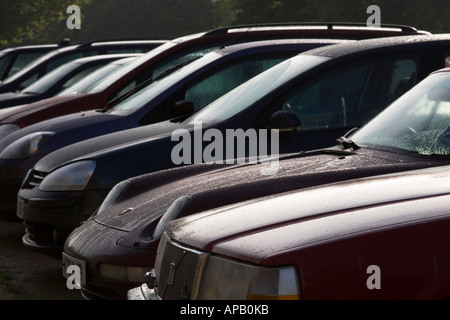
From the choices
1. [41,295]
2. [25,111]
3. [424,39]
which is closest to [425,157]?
[424,39]

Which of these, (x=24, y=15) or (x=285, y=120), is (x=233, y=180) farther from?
(x=24, y=15)

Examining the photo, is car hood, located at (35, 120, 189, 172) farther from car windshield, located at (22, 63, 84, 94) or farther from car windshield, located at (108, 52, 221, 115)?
car windshield, located at (22, 63, 84, 94)

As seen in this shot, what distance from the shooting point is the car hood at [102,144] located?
299 inches

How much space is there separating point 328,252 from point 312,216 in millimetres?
359

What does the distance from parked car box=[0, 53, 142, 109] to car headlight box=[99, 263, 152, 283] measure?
8531 millimetres

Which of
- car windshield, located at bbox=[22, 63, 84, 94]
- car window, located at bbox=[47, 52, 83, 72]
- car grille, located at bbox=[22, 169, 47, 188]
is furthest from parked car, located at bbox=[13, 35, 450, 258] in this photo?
car window, located at bbox=[47, 52, 83, 72]

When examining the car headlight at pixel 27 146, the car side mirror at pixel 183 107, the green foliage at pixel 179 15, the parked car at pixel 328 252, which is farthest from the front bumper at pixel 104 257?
the green foliage at pixel 179 15

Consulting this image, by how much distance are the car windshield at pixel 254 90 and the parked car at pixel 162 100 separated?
0.77 m

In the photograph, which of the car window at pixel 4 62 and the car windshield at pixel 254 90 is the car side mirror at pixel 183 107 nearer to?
the car windshield at pixel 254 90

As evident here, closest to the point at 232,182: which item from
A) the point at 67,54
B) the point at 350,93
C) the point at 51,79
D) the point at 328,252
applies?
the point at 350,93

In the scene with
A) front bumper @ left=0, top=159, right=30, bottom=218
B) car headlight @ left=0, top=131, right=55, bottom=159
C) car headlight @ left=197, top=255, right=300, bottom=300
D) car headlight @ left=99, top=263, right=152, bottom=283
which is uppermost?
car headlight @ left=197, top=255, right=300, bottom=300

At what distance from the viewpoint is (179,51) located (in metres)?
10.6

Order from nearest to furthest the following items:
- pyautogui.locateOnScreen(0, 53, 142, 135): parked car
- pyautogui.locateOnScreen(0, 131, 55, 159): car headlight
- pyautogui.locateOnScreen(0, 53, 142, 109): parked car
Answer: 1. pyautogui.locateOnScreen(0, 131, 55, 159): car headlight
2. pyautogui.locateOnScreen(0, 53, 142, 135): parked car
3. pyautogui.locateOnScreen(0, 53, 142, 109): parked car

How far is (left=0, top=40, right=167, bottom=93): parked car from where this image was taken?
16641 mm
